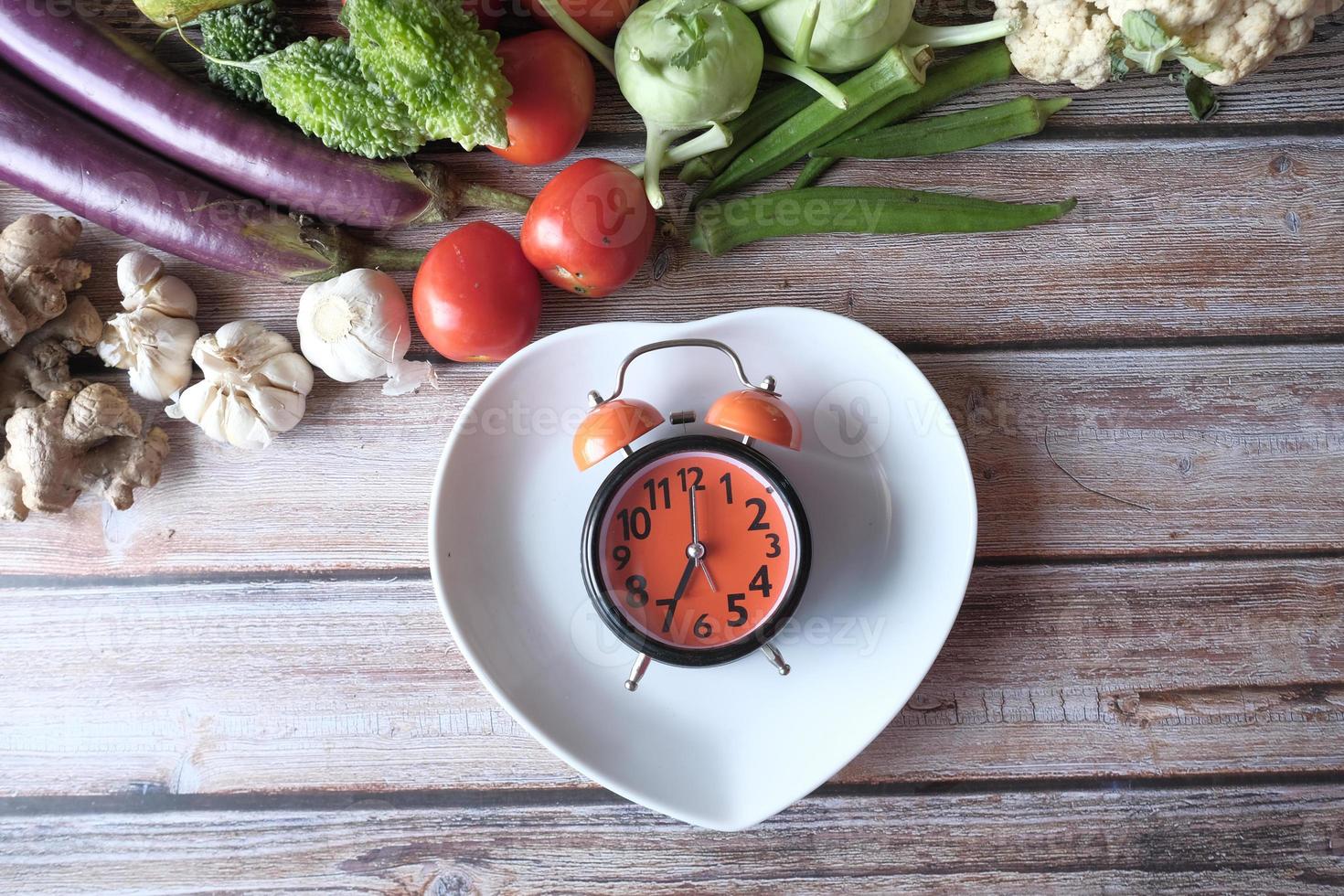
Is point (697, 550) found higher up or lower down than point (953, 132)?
lower down

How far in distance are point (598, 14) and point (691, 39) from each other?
0.16 m

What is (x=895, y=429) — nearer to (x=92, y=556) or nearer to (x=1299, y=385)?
(x=1299, y=385)

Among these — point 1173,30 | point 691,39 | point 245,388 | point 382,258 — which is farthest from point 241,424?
point 1173,30

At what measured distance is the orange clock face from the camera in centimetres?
100

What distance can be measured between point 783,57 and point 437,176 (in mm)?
478

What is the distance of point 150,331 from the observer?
109cm

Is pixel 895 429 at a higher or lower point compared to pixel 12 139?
lower

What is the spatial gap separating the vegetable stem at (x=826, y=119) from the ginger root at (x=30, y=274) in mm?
841

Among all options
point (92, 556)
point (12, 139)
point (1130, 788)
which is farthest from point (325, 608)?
point (1130, 788)

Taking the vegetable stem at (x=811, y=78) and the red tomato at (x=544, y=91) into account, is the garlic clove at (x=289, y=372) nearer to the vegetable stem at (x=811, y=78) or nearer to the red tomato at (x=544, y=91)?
the red tomato at (x=544, y=91)

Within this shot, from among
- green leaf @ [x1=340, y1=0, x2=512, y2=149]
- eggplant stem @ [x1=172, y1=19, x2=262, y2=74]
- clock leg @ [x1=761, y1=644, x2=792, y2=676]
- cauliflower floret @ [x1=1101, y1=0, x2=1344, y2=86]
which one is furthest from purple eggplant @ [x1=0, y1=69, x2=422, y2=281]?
cauliflower floret @ [x1=1101, y1=0, x2=1344, y2=86]

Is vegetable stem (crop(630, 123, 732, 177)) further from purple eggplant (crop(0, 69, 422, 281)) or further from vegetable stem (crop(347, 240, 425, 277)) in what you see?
purple eggplant (crop(0, 69, 422, 281))

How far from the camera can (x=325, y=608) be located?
115cm

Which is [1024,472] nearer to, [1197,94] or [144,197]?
[1197,94]
